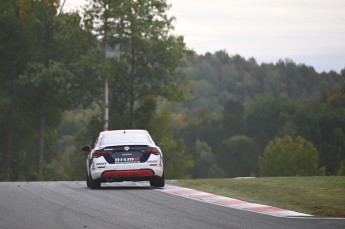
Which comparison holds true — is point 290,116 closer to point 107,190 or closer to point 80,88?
point 80,88

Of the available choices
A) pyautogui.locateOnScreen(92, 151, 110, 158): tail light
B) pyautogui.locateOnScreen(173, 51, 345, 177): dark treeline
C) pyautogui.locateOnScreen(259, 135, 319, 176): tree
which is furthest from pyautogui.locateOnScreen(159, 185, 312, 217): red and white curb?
pyautogui.locateOnScreen(173, 51, 345, 177): dark treeline

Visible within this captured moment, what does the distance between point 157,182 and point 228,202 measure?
4655mm

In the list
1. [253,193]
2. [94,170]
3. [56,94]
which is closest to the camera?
[253,193]

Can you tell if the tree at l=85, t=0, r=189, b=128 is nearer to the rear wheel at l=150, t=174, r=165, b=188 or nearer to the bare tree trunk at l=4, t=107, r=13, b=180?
the bare tree trunk at l=4, t=107, r=13, b=180

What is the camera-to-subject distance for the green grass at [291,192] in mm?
17312

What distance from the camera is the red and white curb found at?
16.2m

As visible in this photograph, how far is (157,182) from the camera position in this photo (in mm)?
23156

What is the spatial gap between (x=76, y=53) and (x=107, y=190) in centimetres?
3896

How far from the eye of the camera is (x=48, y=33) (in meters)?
60.1

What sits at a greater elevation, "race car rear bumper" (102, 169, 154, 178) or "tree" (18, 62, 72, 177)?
"tree" (18, 62, 72, 177)

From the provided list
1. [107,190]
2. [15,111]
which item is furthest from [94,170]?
[15,111]

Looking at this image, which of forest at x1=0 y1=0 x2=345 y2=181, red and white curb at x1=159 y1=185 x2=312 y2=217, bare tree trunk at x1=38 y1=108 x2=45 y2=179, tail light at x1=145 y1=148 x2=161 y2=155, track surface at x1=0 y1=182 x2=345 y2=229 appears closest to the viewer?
track surface at x1=0 y1=182 x2=345 y2=229

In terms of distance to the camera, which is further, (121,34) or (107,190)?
(121,34)

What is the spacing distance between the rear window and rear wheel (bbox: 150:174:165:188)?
877 millimetres
